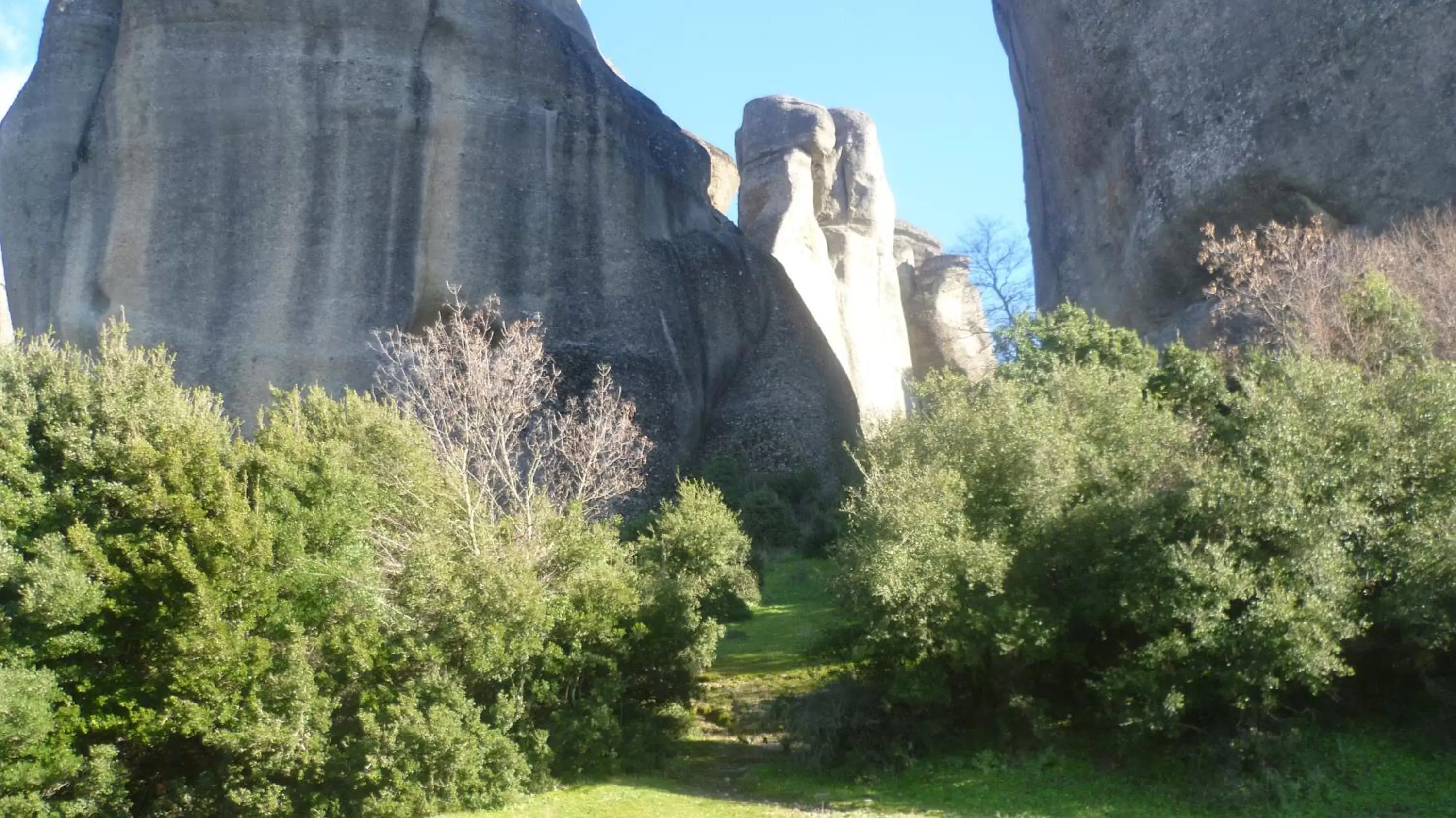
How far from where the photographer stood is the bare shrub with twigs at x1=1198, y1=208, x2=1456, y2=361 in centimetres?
2116

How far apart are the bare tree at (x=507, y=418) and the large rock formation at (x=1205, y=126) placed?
47.5 ft

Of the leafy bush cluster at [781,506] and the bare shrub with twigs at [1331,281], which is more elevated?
the bare shrub with twigs at [1331,281]

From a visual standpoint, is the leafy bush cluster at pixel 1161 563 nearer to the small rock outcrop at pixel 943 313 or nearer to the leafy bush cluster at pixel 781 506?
the leafy bush cluster at pixel 781 506

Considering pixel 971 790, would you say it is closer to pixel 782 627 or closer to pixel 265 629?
pixel 782 627

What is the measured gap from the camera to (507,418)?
916 inches

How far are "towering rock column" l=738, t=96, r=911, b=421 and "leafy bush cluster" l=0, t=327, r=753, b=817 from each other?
91.5 ft

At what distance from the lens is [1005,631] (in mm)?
16656

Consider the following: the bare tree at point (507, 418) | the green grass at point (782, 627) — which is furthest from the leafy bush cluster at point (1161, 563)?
the bare tree at point (507, 418)

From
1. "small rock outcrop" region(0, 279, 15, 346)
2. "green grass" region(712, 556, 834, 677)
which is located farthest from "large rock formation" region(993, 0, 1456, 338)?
"small rock outcrop" region(0, 279, 15, 346)

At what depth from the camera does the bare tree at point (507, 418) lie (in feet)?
69.8

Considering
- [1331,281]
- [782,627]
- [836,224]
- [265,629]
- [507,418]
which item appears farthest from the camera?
[836,224]

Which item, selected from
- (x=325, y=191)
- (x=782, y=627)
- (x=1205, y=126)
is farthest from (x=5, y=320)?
(x=1205, y=126)

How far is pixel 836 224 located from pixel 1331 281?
30841 millimetres

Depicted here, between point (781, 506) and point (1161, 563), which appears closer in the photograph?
point (1161, 563)
